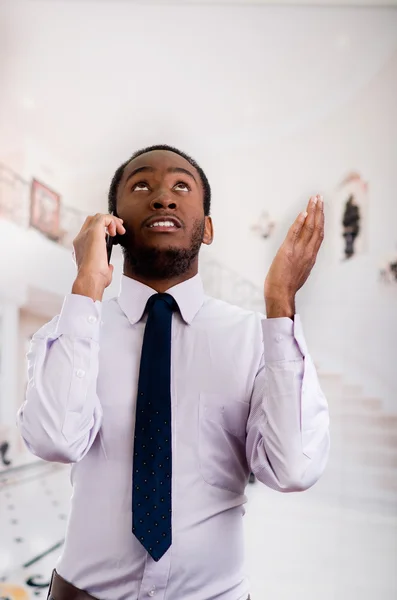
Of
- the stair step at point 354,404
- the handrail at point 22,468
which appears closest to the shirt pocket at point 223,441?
the stair step at point 354,404

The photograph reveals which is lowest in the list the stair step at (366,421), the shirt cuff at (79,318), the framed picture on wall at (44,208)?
the stair step at (366,421)

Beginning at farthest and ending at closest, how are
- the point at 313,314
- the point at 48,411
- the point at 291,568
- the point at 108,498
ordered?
the point at 313,314 → the point at 291,568 → the point at 108,498 → the point at 48,411

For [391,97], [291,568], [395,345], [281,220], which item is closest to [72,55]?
[281,220]

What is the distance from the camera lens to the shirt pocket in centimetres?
114

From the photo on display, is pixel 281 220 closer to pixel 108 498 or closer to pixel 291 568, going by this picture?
pixel 291 568

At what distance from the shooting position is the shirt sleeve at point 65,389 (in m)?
1.03

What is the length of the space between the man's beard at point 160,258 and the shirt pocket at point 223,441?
10.4 inches

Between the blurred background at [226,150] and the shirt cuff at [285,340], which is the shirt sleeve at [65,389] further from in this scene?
the blurred background at [226,150]

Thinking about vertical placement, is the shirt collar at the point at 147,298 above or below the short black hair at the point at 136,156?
below

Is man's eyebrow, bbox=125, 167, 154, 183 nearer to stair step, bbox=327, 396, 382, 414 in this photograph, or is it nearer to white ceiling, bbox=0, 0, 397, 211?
white ceiling, bbox=0, 0, 397, 211

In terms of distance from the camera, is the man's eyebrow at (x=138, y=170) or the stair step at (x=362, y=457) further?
the stair step at (x=362, y=457)

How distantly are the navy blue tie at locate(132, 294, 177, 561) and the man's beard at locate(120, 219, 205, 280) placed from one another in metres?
0.12

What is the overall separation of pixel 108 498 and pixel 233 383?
1.03ft

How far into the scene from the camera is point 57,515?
103 inches
